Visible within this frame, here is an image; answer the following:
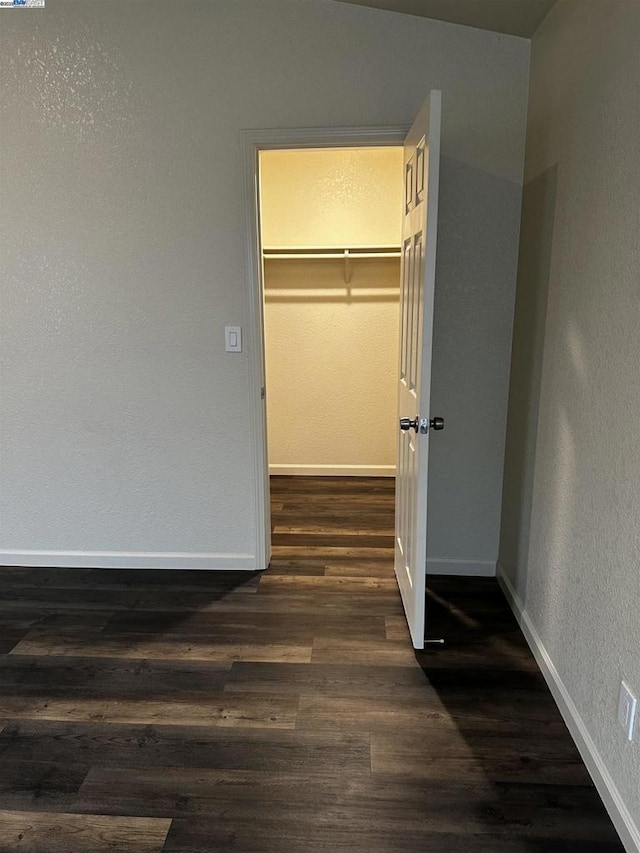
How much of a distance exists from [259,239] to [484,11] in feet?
4.17

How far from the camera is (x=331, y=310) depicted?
13.9 ft

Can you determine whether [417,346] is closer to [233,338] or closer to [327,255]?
[233,338]

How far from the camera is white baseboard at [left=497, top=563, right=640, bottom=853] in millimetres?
1428

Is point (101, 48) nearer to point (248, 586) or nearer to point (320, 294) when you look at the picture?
point (320, 294)

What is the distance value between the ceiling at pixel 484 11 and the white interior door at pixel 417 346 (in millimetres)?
480

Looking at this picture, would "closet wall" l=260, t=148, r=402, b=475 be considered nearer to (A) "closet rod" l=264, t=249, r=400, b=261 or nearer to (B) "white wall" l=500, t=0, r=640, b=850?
(A) "closet rod" l=264, t=249, r=400, b=261

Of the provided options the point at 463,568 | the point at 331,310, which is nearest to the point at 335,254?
the point at 331,310

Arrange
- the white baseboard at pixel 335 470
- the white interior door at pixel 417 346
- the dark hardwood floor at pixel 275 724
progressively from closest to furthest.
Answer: the dark hardwood floor at pixel 275 724
the white interior door at pixel 417 346
the white baseboard at pixel 335 470

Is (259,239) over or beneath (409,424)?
over

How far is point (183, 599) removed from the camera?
266cm

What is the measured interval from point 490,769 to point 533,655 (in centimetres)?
63

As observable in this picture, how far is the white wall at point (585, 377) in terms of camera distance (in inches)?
57.3

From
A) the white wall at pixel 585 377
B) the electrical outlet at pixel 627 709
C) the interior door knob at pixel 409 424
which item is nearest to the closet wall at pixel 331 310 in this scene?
the white wall at pixel 585 377

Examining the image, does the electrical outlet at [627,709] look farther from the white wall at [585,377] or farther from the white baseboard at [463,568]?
the white baseboard at [463,568]
